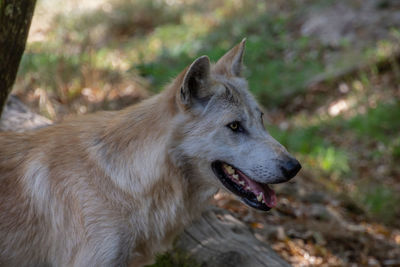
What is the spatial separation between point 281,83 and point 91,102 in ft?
15.2

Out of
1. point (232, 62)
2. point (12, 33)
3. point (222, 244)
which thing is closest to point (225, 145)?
point (232, 62)

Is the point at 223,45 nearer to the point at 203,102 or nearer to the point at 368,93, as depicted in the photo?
the point at 368,93

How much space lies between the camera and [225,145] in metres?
3.21

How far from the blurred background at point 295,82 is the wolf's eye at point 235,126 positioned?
43.4 inches

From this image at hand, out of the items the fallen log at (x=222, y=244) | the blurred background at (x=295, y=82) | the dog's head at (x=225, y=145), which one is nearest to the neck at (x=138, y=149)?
the dog's head at (x=225, y=145)

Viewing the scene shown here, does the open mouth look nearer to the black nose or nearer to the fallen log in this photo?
the black nose

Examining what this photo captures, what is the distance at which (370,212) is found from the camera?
675cm

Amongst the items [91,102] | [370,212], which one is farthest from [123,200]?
[91,102]

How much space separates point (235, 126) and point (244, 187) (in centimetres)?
44

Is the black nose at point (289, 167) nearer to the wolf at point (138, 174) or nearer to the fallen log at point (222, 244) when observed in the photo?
the wolf at point (138, 174)

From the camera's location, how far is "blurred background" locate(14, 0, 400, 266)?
18.2ft

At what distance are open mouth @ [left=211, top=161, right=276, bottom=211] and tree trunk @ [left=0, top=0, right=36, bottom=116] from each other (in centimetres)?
207

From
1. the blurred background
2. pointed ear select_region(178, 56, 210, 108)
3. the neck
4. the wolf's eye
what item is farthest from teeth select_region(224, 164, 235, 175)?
the blurred background

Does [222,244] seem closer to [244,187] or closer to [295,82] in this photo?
→ [244,187]
